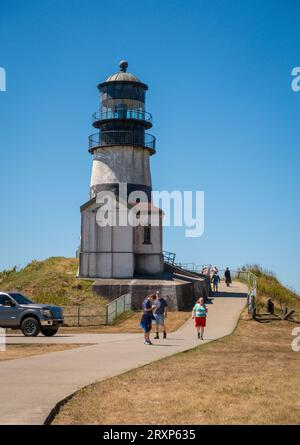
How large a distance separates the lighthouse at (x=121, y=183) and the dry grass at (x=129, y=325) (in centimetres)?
672

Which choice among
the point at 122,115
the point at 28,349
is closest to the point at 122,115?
the point at 122,115

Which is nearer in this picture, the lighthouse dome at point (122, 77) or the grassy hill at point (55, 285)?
the grassy hill at point (55, 285)

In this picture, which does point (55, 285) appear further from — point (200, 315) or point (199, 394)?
point (199, 394)

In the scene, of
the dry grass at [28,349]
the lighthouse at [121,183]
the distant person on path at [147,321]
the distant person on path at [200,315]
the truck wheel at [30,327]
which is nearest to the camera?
the dry grass at [28,349]

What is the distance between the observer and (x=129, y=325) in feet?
98.4

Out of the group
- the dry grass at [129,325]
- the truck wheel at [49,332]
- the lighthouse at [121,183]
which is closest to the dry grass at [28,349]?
the truck wheel at [49,332]

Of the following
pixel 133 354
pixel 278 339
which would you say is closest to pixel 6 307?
pixel 133 354

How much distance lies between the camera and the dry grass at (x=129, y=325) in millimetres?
27859

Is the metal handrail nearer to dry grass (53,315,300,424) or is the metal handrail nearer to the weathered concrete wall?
the weathered concrete wall

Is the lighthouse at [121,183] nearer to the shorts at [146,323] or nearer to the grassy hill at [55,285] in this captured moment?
the grassy hill at [55,285]

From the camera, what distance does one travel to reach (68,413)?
9.53 meters

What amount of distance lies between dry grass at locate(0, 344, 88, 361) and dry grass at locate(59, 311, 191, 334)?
6680mm

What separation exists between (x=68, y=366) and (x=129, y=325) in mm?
15246

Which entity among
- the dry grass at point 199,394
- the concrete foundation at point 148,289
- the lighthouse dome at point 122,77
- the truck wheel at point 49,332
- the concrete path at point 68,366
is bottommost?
the dry grass at point 199,394
